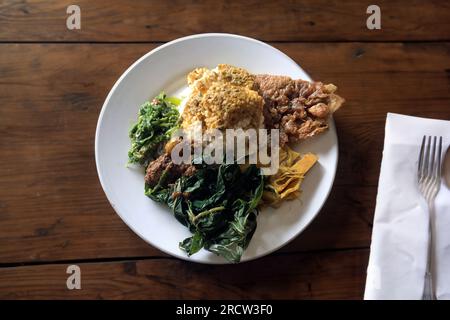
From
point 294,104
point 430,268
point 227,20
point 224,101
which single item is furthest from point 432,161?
point 227,20

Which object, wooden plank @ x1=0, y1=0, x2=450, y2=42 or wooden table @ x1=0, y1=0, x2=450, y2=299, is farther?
wooden plank @ x1=0, y1=0, x2=450, y2=42

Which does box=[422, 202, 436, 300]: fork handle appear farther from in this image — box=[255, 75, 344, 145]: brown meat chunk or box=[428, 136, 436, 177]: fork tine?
box=[255, 75, 344, 145]: brown meat chunk

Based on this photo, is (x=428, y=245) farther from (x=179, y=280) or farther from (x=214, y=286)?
(x=179, y=280)

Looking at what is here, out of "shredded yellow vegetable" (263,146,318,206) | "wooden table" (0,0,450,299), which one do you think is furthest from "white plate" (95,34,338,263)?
"wooden table" (0,0,450,299)

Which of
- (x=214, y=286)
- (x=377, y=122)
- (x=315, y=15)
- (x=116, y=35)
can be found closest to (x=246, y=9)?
(x=315, y=15)

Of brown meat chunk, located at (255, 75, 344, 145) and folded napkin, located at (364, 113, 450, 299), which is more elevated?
brown meat chunk, located at (255, 75, 344, 145)

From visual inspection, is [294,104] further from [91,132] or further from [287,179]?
[91,132]
